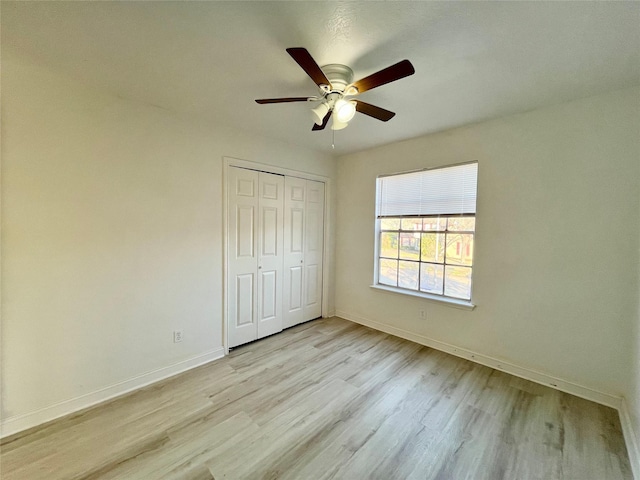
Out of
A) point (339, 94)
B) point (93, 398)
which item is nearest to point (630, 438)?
point (339, 94)

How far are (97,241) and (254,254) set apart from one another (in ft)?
4.81

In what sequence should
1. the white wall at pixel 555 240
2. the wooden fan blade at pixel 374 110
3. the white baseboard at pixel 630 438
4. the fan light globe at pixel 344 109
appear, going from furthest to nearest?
the white wall at pixel 555 240
the wooden fan blade at pixel 374 110
the fan light globe at pixel 344 109
the white baseboard at pixel 630 438

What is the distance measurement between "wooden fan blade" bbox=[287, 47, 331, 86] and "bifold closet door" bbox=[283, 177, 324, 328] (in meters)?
1.96

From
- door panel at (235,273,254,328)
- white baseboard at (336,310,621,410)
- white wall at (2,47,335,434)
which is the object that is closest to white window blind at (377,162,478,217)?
white baseboard at (336,310,621,410)

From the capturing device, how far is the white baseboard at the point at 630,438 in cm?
150

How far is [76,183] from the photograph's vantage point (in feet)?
6.48

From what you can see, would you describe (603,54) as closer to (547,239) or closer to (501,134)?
(501,134)

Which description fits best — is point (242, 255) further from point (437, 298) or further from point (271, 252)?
point (437, 298)

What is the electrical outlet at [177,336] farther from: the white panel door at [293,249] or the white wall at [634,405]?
the white wall at [634,405]

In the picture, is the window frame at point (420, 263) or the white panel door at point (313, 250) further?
the white panel door at point (313, 250)

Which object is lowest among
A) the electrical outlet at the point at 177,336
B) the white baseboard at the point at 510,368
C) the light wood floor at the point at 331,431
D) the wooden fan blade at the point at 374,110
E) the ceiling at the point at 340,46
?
the light wood floor at the point at 331,431

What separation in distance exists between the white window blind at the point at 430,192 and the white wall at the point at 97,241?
6.88ft

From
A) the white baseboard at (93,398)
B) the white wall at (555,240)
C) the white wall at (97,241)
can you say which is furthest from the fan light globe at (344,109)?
the white baseboard at (93,398)

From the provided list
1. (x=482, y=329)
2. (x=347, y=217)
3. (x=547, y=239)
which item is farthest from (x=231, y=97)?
Result: (x=482, y=329)
